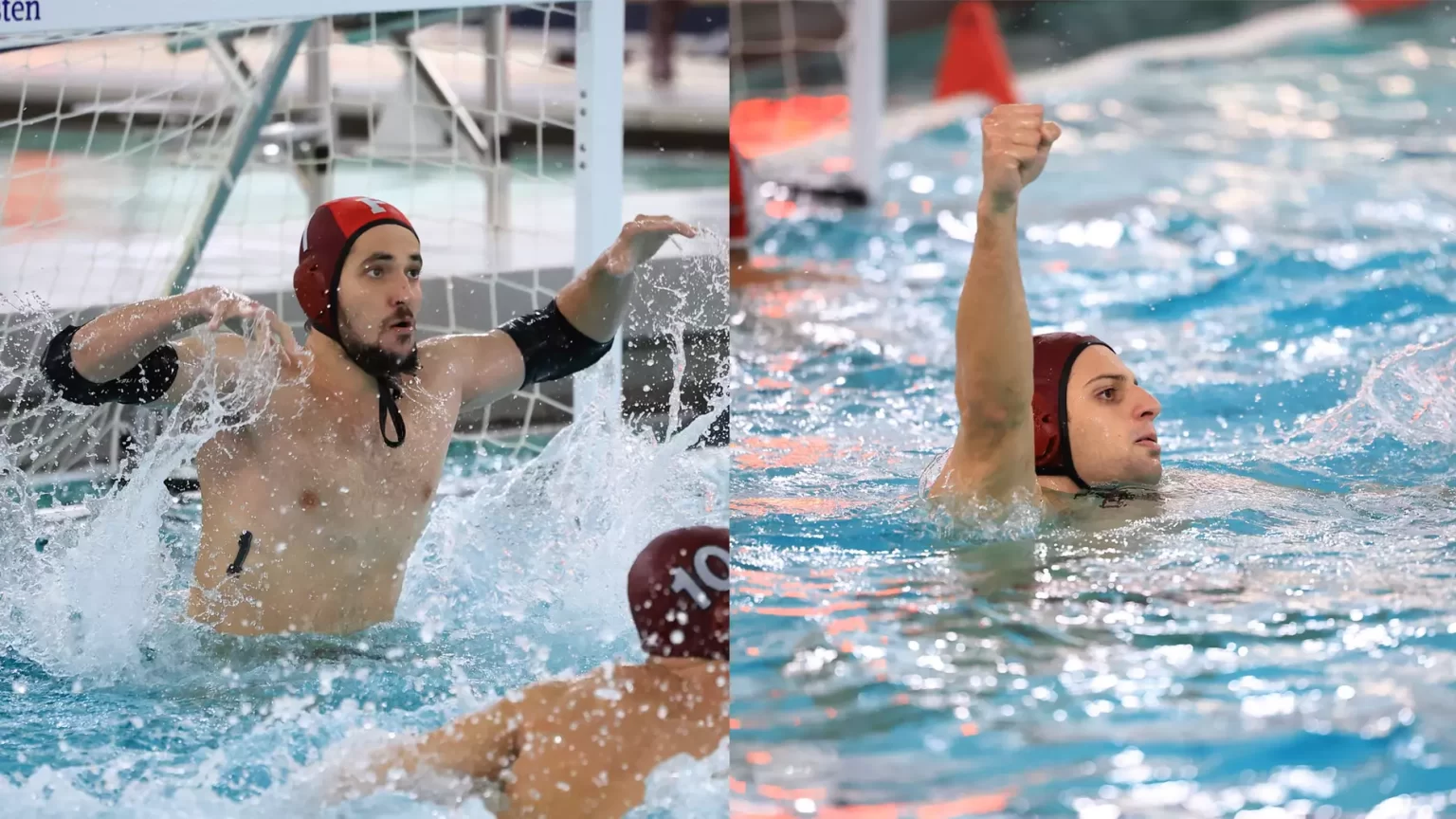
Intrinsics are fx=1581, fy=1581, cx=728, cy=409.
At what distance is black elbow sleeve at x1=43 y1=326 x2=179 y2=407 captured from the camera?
2.45 meters

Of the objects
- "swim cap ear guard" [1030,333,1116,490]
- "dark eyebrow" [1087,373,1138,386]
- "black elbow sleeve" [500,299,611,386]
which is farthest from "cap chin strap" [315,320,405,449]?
"dark eyebrow" [1087,373,1138,386]

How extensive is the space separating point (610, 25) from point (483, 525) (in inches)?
38.1

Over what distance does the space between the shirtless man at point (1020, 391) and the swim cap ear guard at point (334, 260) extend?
0.93 metres

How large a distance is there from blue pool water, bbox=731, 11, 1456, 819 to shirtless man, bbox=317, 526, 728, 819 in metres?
0.13

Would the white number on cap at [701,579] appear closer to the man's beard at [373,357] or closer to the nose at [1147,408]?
the man's beard at [373,357]

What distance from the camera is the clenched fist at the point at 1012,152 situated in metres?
2.38

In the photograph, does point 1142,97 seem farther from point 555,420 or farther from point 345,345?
point 345,345

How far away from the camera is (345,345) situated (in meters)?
2.58

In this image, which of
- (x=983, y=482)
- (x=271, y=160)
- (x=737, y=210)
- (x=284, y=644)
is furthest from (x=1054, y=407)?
(x=737, y=210)

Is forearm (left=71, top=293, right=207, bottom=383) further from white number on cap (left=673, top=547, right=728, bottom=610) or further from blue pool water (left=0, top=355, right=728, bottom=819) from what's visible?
white number on cap (left=673, top=547, right=728, bottom=610)

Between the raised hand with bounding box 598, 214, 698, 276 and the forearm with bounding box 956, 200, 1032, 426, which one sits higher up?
the raised hand with bounding box 598, 214, 698, 276

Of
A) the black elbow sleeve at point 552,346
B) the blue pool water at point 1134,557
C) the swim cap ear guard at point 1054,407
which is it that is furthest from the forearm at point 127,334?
the swim cap ear guard at point 1054,407

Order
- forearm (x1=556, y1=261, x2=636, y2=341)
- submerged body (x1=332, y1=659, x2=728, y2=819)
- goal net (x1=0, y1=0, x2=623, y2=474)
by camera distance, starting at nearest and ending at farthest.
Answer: submerged body (x1=332, y1=659, x2=728, y2=819), forearm (x1=556, y1=261, x2=636, y2=341), goal net (x1=0, y1=0, x2=623, y2=474)

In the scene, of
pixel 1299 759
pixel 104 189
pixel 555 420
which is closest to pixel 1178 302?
pixel 555 420
